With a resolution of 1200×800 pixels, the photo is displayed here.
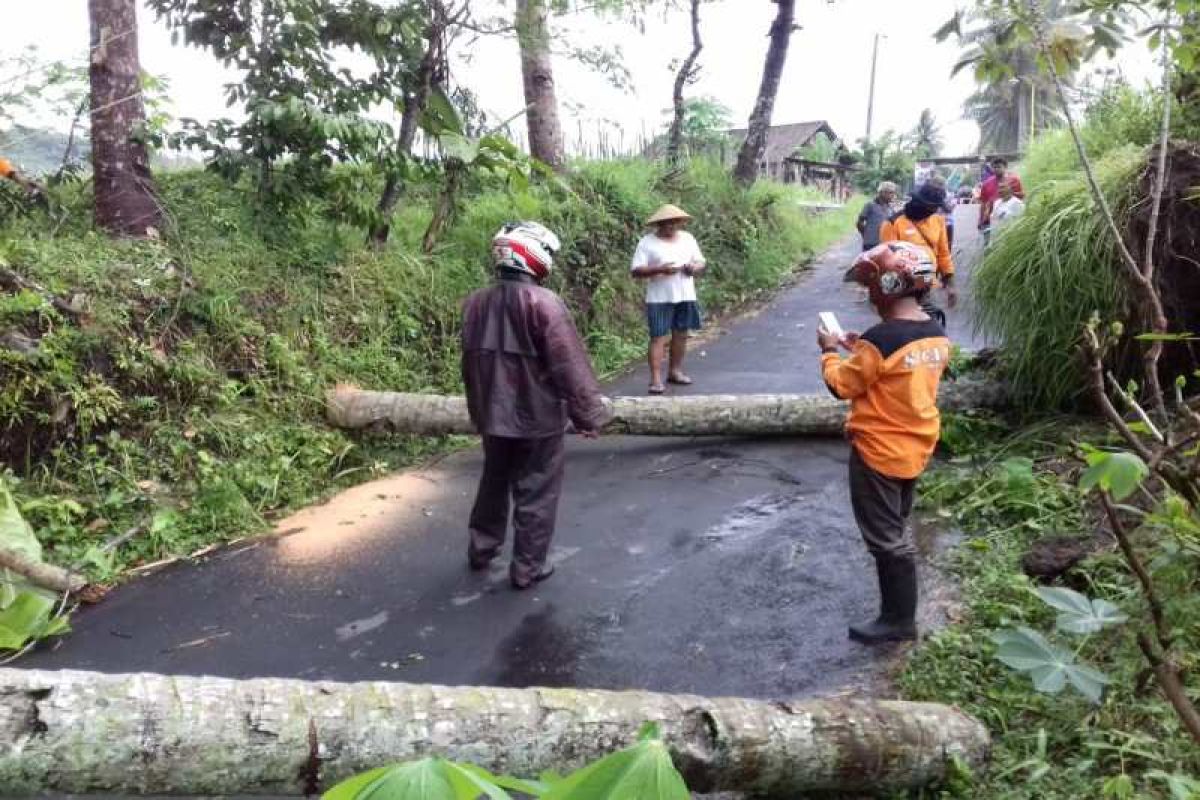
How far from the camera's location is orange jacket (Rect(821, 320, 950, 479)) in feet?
11.9

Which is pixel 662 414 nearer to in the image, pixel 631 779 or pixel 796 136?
pixel 631 779

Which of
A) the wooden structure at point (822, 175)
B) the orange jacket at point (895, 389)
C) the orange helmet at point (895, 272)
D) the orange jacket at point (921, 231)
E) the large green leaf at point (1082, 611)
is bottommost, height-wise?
the large green leaf at point (1082, 611)

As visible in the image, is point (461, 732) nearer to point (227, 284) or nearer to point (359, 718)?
point (359, 718)

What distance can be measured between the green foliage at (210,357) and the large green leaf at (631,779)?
4.80 meters

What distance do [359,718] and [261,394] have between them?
414 centimetres

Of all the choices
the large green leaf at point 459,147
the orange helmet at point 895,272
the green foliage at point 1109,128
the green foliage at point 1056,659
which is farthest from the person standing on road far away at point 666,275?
the orange helmet at point 895,272

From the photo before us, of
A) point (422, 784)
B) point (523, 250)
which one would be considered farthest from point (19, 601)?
point (422, 784)

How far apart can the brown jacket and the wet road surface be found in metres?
0.91

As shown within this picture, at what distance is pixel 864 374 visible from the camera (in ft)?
12.2

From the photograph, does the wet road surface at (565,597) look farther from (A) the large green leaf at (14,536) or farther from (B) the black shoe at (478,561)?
(A) the large green leaf at (14,536)

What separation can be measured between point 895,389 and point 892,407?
8 cm

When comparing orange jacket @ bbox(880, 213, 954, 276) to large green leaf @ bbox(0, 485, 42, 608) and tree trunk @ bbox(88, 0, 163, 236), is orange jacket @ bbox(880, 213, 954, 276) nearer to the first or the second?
tree trunk @ bbox(88, 0, 163, 236)

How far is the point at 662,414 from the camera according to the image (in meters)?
6.63

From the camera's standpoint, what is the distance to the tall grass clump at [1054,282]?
18.2ft
